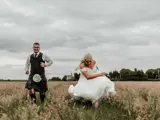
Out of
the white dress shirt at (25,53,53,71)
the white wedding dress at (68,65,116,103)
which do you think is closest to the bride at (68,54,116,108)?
the white wedding dress at (68,65,116,103)

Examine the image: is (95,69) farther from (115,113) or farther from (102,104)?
(115,113)

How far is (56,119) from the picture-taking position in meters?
6.53

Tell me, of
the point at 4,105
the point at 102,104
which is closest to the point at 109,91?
the point at 102,104

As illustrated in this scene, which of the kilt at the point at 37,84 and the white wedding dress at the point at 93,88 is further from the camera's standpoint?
the kilt at the point at 37,84

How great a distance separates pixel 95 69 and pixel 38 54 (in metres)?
1.75

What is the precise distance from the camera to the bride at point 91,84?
35.3 ft

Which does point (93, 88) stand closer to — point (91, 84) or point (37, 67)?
point (91, 84)

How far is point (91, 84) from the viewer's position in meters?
10.8

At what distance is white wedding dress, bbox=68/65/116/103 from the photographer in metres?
10.8

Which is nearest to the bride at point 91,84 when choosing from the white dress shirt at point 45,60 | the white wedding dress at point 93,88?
the white wedding dress at point 93,88

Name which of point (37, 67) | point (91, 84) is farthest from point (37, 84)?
point (91, 84)

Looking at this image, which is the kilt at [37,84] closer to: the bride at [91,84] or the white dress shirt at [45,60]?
the white dress shirt at [45,60]

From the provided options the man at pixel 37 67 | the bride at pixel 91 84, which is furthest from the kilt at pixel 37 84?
the bride at pixel 91 84

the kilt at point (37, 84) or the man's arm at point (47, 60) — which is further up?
the man's arm at point (47, 60)
